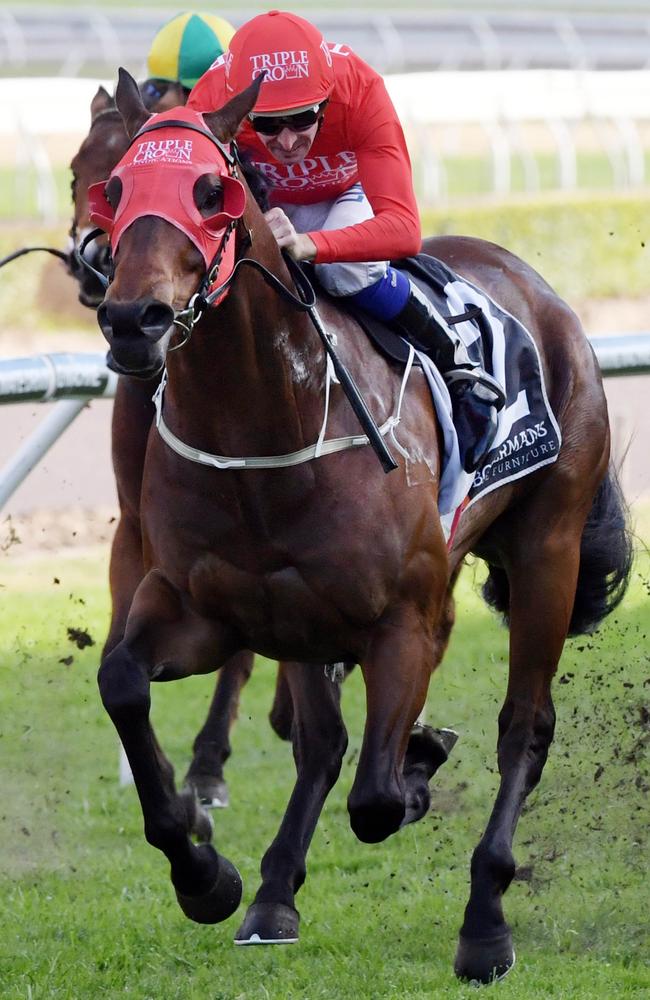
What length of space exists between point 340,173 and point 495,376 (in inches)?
27.1

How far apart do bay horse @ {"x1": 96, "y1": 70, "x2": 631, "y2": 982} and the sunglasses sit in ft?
0.74

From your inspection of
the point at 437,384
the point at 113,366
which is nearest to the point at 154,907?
the point at 437,384

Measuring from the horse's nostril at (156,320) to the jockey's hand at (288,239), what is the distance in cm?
58

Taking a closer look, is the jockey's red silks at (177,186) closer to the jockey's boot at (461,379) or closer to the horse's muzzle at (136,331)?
the horse's muzzle at (136,331)

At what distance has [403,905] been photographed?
449 centimetres

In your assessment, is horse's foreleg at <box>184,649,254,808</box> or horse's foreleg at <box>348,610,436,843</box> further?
horse's foreleg at <box>184,649,254,808</box>

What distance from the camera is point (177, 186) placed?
303 centimetres

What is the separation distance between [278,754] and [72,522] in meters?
3.04

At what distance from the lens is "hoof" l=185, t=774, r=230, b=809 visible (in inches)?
212

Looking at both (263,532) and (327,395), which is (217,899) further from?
(327,395)

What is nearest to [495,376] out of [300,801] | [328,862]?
[300,801]

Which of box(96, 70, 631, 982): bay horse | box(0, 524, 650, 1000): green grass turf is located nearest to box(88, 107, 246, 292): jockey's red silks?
box(96, 70, 631, 982): bay horse

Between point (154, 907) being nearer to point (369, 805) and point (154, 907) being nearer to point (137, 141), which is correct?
point (369, 805)

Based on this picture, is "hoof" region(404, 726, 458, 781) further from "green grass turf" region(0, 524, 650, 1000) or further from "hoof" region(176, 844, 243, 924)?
"hoof" region(176, 844, 243, 924)
